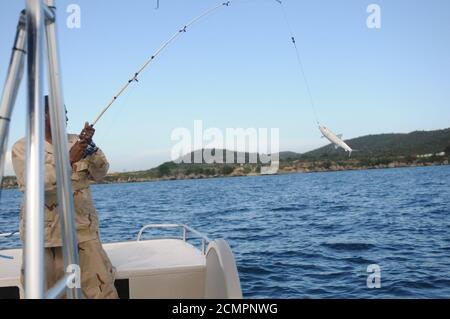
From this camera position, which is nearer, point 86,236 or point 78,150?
point 78,150

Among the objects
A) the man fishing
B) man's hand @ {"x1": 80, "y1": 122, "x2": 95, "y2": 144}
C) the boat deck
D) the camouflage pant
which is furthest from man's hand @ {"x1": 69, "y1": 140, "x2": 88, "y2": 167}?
the boat deck

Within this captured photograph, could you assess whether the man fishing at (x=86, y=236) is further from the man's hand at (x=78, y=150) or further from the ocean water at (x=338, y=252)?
the ocean water at (x=338, y=252)

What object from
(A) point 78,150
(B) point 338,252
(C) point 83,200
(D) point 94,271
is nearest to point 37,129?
(A) point 78,150

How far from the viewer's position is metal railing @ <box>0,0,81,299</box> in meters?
1.42

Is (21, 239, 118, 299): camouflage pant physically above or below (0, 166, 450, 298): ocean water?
above

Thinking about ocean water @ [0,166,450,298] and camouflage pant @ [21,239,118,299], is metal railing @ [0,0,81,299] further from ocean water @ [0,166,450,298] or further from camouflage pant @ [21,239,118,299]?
ocean water @ [0,166,450,298]

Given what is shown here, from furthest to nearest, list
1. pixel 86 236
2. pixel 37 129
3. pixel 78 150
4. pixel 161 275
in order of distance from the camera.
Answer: pixel 161 275 < pixel 86 236 < pixel 78 150 < pixel 37 129

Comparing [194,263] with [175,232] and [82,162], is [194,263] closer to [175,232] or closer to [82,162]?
[82,162]

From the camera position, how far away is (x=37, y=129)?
1.51 m

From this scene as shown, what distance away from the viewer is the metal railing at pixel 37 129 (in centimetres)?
142

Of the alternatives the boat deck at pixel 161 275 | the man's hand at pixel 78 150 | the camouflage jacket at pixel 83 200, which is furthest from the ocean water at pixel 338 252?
the man's hand at pixel 78 150

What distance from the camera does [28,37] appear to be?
5.21ft

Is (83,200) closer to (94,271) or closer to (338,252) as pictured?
(94,271)
